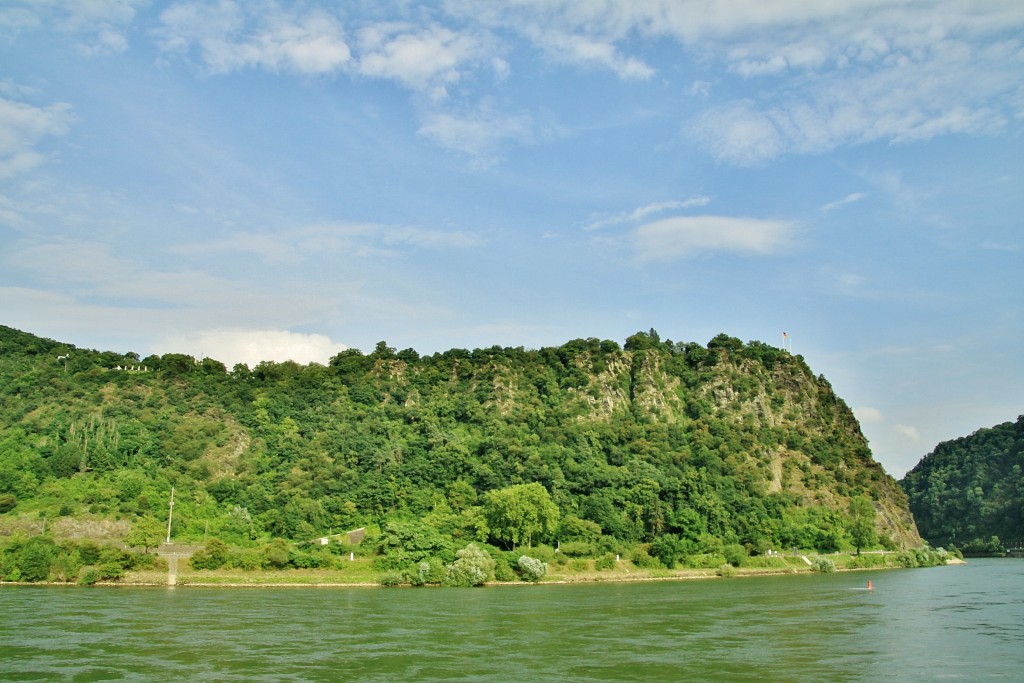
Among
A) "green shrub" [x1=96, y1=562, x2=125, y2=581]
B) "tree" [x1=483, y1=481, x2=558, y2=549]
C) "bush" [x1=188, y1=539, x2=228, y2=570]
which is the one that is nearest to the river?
"green shrub" [x1=96, y1=562, x2=125, y2=581]

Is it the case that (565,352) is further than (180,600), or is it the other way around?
(565,352)

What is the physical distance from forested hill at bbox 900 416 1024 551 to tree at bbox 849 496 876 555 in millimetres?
56879

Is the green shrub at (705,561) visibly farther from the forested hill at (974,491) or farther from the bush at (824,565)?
the forested hill at (974,491)

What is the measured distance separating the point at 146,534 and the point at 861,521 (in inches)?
3797

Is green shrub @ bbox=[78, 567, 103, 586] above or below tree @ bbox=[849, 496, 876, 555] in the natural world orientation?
below

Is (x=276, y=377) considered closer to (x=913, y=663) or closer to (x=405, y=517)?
(x=405, y=517)

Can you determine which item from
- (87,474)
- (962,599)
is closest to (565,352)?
(87,474)

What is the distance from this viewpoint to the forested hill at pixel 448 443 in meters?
97.4

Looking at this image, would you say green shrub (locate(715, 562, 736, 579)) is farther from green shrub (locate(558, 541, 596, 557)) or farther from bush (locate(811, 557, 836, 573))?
bush (locate(811, 557, 836, 573))

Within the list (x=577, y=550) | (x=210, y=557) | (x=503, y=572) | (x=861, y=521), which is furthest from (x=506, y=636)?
(x=861, y=521)

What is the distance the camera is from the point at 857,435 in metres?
154

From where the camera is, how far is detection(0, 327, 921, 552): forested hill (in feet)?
319

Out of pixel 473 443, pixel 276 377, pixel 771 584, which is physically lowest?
pixel 771 584

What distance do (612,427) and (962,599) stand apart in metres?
72.4
